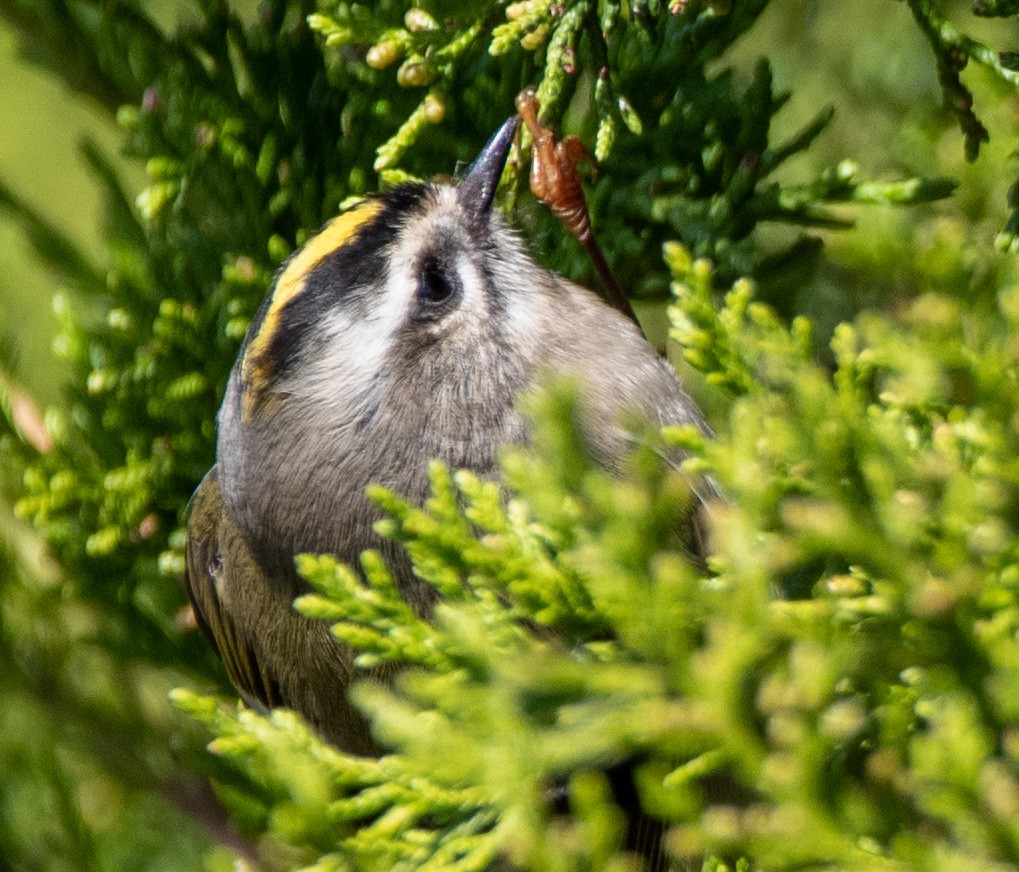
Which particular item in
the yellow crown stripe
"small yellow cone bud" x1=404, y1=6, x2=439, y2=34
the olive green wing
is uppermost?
"small yellow cone bud" x1=404, y1=6, x2=439, y2=34

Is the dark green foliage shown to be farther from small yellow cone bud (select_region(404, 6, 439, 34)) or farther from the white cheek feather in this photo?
the white cheek feather

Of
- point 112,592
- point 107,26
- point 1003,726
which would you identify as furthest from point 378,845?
point 107,26

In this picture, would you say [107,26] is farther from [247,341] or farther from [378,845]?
[378,845]

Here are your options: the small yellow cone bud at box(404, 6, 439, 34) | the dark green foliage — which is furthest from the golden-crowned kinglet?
the small yellow cone bud at box(404, 6, 439, 34)

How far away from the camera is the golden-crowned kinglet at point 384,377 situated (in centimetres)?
213

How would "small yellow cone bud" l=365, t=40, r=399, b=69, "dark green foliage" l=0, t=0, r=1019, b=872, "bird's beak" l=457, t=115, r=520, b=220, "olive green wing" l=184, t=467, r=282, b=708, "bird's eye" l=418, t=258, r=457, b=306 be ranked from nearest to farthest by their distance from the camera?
"dark green foliage" l=0, t=0, r=1019, b=872
"small yellow cone bud" l=365, t=40, r=399, b=69
"bird's beak" l=457, t=115, r=520, b=220
"bird's eye" l=418, t=258, r=457, b=306
"olive green wing" l=184, t=467, r=282, b=708

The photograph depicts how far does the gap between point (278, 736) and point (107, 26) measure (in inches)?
64.0

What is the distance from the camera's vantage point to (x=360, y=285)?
2201mm

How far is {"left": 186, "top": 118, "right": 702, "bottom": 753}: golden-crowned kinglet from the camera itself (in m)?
2.13

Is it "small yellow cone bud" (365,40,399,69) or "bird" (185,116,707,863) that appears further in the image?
"bird" (185,116,707,863)

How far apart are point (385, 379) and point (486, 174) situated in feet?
1.29

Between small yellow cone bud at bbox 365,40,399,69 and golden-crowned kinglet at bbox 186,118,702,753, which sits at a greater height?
small yellow cone bud at bbox 365,40,399,69

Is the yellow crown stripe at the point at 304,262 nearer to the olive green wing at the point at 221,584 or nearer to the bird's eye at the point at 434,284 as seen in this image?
the bird's eye at the point at 434,284

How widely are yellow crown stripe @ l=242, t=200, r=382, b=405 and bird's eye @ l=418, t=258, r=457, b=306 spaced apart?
0.52 ft
